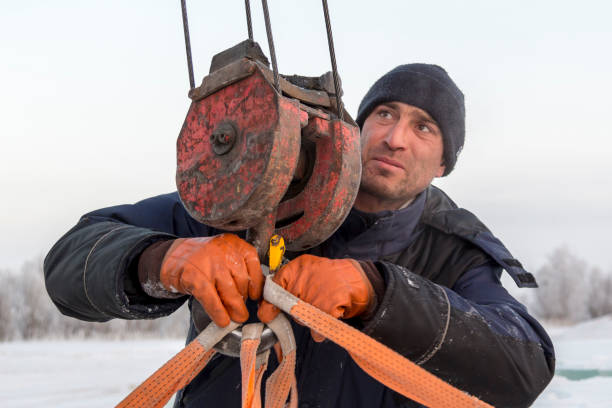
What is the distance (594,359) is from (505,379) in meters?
7.51

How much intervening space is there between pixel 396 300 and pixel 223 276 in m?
0.45

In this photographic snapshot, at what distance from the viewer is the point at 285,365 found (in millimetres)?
1443

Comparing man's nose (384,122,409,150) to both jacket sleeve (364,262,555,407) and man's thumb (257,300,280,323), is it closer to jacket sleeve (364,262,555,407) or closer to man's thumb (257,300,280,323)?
jacket sleeve (364,262,555,407)

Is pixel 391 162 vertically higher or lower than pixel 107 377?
higher

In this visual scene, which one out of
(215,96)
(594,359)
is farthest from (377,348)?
(594,359)

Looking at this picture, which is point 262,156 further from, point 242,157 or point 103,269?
point 103,269

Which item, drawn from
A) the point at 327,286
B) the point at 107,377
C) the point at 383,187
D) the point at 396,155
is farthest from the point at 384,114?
the point at 107,377

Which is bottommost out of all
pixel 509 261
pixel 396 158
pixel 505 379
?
pixel 505 379

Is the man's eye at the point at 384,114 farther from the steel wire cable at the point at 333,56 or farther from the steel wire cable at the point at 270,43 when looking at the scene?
the steel wire cable at the point at 270,43

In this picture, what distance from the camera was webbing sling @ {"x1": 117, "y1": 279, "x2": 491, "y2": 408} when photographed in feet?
4.37

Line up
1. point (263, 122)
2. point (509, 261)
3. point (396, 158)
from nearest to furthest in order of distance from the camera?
1. point (263, 122)
2. point (509, 261)
3. point (396, 158)

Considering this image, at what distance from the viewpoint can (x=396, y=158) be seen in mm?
2381

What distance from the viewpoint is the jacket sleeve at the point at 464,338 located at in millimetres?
1465

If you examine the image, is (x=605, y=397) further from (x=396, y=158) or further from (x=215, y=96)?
(x=215, y=96)
